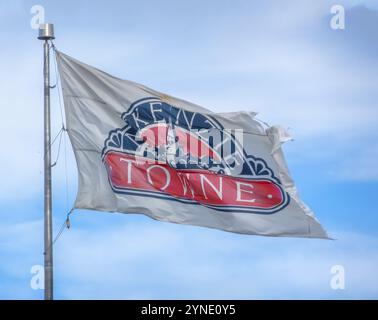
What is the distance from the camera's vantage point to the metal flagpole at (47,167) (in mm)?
28750

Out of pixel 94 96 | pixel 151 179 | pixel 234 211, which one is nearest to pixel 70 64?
pixel 94 96

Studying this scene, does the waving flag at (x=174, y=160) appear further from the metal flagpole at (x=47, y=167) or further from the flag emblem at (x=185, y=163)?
the metal flagpole at (x=47, y=167)

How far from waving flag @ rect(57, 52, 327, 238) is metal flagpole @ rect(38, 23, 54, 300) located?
980mm

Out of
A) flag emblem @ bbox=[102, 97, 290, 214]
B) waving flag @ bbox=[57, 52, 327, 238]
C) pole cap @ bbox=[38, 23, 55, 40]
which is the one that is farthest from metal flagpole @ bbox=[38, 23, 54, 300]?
flag emblem @ bbox=[102, 97, 290, 214]

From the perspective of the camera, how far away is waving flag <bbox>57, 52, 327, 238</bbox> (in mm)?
31047

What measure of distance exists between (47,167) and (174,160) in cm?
394

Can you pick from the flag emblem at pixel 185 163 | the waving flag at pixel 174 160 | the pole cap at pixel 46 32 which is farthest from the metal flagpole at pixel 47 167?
the flag emblem at pixel 185 163

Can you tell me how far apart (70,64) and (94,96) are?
→ 0.96m

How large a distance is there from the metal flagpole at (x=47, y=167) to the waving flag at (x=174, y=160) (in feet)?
3.21

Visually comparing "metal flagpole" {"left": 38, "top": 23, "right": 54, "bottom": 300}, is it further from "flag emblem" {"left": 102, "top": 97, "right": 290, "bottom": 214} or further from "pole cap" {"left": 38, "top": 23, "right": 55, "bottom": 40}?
"flag emblem" {"left": 102, "top": 97, "right": 290, "bottom": 214}

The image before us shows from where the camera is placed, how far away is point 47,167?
29266 mm
